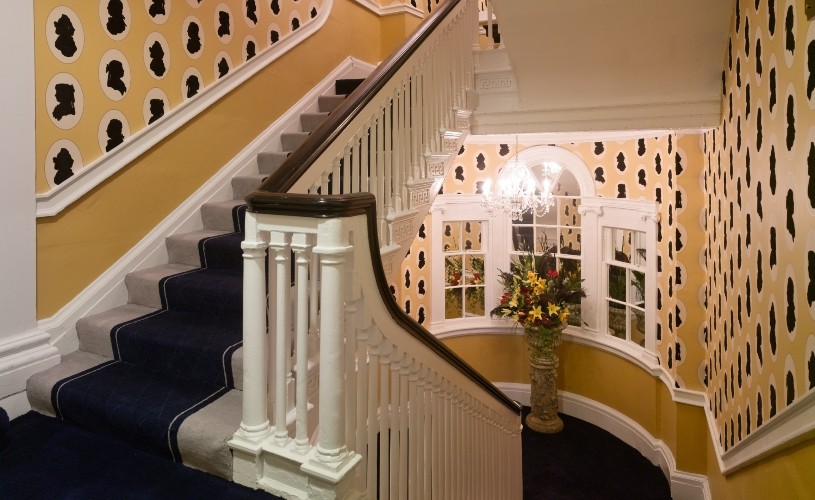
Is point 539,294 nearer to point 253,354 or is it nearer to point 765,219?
point 765,219

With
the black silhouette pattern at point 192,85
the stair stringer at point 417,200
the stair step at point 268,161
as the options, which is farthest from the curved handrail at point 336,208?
the stair step at point 268,161

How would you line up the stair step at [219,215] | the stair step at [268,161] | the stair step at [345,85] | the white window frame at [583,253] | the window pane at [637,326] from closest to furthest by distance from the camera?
the stair step at [219,215]
the stair step at [268,161]
the stair step at [345,85]
the white window frame at [583,253]
the window pane at [637,326]

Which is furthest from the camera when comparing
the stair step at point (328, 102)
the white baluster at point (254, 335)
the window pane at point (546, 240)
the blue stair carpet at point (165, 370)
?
the window pane at point (546, 240)

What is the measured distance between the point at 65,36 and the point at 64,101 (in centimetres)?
30

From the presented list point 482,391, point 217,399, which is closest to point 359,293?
point 217,399

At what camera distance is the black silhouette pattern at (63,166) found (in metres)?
2.31

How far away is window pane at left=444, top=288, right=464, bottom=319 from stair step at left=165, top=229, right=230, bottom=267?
3.57 m

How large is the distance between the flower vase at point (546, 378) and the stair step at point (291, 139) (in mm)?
3016

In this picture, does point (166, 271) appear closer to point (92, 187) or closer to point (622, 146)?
point (92, 187)

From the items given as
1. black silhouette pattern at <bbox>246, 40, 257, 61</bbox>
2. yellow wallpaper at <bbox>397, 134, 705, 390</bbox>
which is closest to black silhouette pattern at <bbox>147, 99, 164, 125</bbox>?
black silhouette pattern at <bbox>246, 40, 257, 61</bbox>

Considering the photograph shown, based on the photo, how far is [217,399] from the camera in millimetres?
1838

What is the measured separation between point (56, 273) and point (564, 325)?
432 cm

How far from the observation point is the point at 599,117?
3486 mm

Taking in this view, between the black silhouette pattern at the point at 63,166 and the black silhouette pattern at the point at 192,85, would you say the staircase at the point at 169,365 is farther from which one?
the black silhouette pattern at the point at 192,85
